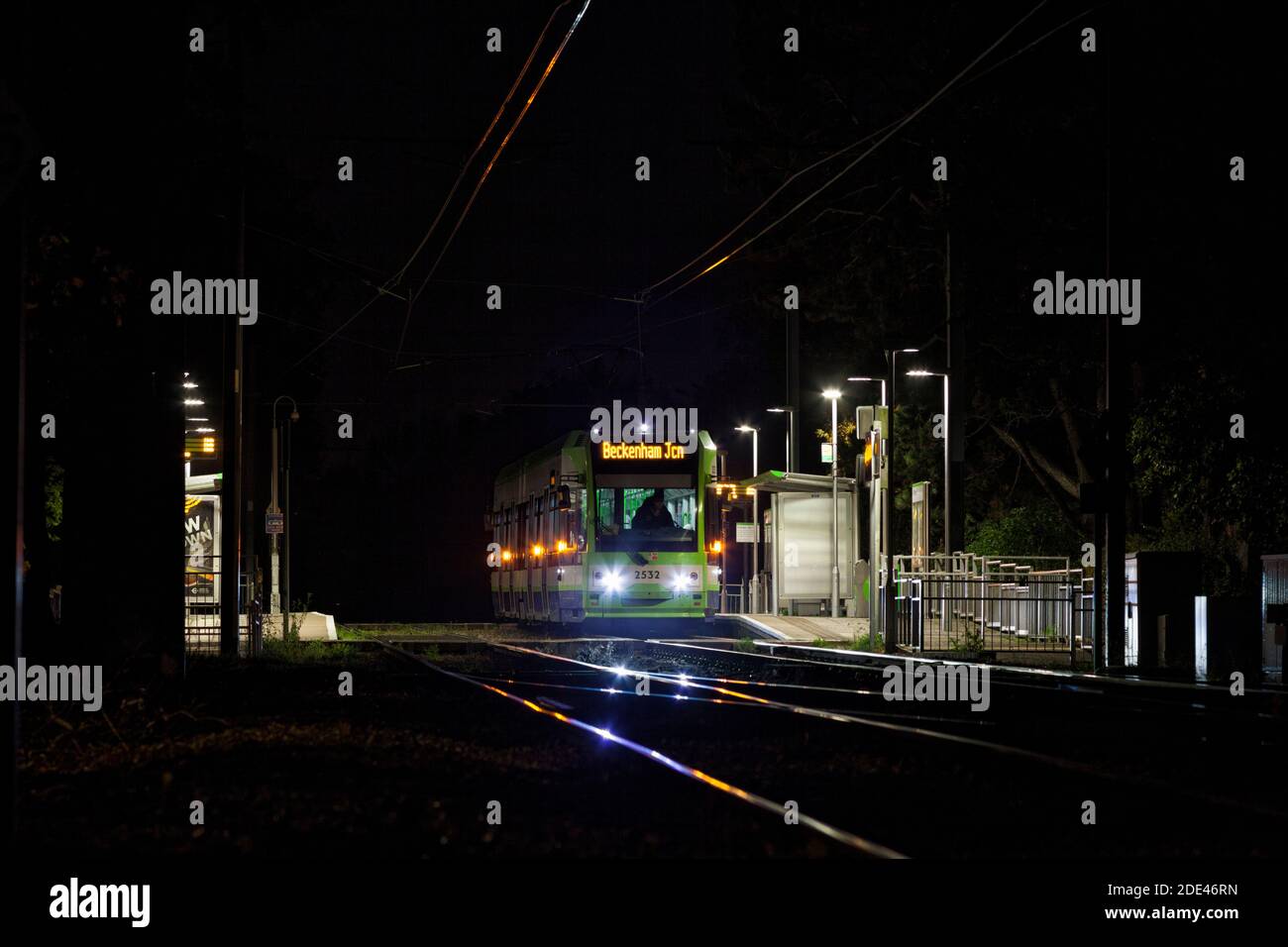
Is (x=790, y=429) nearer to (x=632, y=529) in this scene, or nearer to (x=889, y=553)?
(x=632, y=529)

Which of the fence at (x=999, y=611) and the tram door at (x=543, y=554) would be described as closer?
the fence at (x=999, y=611)

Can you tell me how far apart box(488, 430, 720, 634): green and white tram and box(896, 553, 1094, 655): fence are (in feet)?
17.5

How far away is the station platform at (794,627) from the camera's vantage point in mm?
31230

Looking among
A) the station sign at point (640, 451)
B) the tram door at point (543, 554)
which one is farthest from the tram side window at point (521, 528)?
→ the station sign at point (640, 451)

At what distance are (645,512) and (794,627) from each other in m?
3.43

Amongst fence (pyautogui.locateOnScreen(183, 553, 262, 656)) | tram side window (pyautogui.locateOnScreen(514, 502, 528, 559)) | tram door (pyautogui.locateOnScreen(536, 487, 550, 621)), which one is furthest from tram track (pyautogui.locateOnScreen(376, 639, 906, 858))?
tram side window (pyautogui.locateOnScreen(514, 502, 528, 559))

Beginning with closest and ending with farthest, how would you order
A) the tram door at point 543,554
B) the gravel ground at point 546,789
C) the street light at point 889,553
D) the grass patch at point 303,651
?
the gravel ground at point 546,789 → the grass patch at point 303,651 → the street light at point 889,553 → the tram door at point 543,554

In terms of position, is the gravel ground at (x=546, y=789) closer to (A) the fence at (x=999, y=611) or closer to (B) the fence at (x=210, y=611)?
(B) the fence at (x=210, y=611)

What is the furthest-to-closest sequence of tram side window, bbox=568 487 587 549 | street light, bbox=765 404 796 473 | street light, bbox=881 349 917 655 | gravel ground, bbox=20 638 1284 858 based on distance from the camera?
street light, bbox=765 404 796 473, tram side window, bbox=568 487 587 549, street light, bbox=881 349 917 655, gravel ground, bbox=20 638 1284 858

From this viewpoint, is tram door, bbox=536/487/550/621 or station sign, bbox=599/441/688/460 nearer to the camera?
station sign, bbox=599/441/688/460

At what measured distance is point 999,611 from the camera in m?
28.7

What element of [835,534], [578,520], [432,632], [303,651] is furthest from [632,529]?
[303,651]

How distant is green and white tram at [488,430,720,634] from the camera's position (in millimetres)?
33062

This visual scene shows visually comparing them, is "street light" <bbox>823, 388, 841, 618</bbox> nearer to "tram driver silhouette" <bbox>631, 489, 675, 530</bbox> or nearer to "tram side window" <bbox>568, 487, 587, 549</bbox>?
"tram driver silhouette" <bbox>631, 489, 675, 530</bbox>
